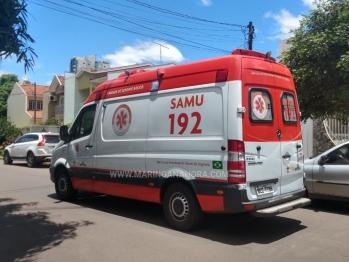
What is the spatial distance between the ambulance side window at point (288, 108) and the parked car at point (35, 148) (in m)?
12.9

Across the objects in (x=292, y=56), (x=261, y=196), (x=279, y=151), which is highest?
(x=292, y=56)

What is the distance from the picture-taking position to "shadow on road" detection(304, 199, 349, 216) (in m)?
8.09

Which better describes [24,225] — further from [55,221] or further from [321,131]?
[321,131]

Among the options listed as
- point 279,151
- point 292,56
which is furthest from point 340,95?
point 279,151

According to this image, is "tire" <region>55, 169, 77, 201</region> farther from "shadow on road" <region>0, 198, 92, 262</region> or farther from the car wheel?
the car wheel

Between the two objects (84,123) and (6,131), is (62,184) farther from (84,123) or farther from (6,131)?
(6,131)

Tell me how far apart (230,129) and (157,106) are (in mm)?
1632

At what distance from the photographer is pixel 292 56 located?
406 inches

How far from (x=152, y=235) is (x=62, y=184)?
377 cm

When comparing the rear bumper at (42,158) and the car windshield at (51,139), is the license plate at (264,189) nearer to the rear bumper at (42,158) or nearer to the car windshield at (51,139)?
the rear bumper at (42,158)

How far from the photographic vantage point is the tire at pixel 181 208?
6180 millimetres

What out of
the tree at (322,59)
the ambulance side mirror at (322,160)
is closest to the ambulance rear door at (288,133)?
the ambulance side mirror at (322,160)

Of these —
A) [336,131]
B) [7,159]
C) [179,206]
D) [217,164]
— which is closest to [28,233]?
[179,206]

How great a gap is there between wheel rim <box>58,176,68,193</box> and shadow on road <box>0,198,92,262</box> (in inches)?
46.4
